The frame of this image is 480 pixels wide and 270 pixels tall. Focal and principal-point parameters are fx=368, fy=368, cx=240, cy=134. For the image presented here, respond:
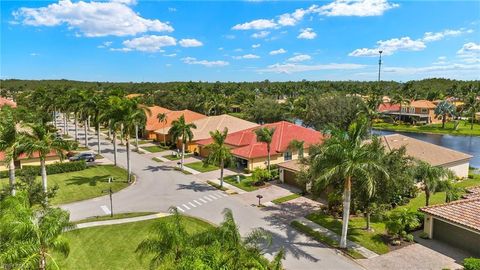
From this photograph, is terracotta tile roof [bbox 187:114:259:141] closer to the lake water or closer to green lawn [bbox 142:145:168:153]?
green lawn [bbox 142:145:168:153]

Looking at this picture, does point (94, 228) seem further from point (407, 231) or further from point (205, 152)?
point (205, 152)

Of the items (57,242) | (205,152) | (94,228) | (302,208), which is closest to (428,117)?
(205,152)

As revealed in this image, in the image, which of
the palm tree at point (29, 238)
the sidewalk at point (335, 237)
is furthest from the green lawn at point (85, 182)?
the palm tree at point (29, 238)

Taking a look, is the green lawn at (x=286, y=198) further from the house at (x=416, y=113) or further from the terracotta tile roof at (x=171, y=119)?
the house at (x=416, y=113)

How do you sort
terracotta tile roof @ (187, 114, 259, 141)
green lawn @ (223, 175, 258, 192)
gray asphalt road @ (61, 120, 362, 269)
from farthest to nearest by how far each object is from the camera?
terracotta tile roof @ (187, 114, 259, 141)
green lawn @ (223, 175, 258, 192)
gray asphalt road @ (61, 120, 362, 269)

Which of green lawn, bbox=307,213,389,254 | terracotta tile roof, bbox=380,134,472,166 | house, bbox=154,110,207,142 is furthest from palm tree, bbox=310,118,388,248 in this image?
house, bbox=154,110,207,142

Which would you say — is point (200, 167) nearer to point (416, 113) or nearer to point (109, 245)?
point (109, 245)
